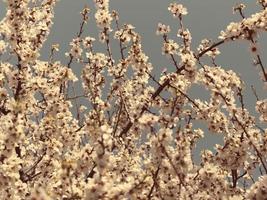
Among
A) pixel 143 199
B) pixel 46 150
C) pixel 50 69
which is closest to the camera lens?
pixel 143 199

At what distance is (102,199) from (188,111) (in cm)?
510

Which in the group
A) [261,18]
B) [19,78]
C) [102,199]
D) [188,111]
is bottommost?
[102,199]

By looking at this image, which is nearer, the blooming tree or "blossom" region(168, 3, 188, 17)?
the blooming tree

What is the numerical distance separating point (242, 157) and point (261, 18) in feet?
8.09

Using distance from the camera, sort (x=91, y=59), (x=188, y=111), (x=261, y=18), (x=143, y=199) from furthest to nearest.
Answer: (x=91, y=59), (x=188, y=111), (x=261, y=18), (x=143, y=199)

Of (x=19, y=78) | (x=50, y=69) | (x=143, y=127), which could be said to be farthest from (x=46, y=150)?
(x=143, y=127)

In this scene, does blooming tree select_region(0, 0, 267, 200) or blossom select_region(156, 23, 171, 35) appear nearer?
blooming tree select_region(0, 0, 267, 200)

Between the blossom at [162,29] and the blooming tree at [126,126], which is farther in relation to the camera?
the blossom at [162,29]

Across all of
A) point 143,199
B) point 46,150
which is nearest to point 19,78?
point 46,150

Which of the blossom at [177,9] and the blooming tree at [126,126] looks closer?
the blooming tree at [126,126]

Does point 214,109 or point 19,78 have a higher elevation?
point 19,78

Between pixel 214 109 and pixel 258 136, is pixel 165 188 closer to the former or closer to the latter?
pixel 214 109

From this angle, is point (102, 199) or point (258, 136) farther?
point (258, 136)

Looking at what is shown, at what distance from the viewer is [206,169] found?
26.2ft
